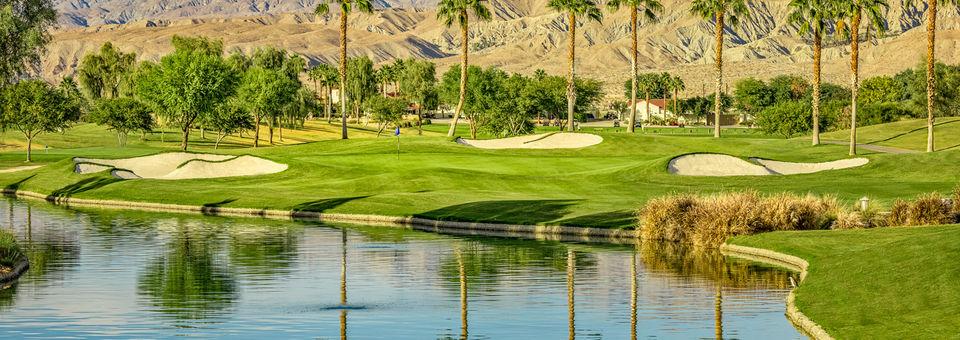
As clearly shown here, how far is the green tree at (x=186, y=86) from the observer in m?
125

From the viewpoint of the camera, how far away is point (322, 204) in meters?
66.2

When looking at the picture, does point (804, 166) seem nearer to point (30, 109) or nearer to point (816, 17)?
point (816, 17)

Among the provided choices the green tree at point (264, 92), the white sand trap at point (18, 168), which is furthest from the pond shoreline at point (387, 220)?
the green tree at point (264, 92)

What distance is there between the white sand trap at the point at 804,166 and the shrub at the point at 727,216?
95.2ft

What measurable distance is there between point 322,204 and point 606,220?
18470mm

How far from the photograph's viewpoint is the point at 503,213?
189 feet

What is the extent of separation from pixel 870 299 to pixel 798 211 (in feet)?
68.2

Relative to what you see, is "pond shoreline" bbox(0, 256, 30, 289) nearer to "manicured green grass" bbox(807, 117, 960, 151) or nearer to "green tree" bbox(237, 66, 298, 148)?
"manicured green grass" bbox(807, 117, 960, 151)

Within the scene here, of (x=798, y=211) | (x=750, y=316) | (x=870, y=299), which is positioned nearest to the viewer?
(x=870, y=299)

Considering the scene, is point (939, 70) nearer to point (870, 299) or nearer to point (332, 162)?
point (332, 162)

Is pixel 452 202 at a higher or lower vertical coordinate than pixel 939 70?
lower

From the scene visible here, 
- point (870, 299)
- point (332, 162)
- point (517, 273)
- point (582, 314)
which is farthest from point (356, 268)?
point (332, 162)

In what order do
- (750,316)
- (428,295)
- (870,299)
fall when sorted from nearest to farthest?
1. (870,299)
2. (750,316)
3. (428,295)

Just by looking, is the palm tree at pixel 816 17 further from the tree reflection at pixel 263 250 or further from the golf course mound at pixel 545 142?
the tree reflection at pixel 263 250
